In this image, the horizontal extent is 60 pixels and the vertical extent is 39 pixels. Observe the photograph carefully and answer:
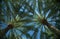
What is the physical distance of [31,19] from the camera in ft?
4.01

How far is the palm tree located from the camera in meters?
1.19

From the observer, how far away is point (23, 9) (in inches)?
48.1

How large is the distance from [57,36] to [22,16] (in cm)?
24

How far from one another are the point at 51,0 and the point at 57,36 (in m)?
0.23

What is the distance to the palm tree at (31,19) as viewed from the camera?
1192 millimetres

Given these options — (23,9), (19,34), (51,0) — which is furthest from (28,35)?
(51,0)

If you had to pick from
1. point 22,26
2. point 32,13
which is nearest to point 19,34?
point 22,26

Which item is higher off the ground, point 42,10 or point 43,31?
point 42,10

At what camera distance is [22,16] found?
122cm

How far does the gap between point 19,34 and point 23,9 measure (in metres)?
0.15

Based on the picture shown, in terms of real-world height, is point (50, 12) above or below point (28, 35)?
above

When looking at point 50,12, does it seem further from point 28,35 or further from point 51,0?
point 28,35

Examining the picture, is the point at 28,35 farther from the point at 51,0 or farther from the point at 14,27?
the point at 51,0

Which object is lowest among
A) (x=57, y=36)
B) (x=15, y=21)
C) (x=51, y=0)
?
(x=57, y=36)
